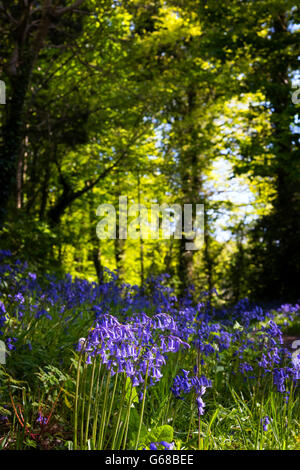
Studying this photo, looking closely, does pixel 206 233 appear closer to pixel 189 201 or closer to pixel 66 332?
pixel 189 201

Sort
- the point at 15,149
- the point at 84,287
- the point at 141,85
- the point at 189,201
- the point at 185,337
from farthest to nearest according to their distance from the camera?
the point at 189,201, the point at 141,85, the point at 15,149, the point at 84,287, the point at 185,337

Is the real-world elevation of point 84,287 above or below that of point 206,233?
below

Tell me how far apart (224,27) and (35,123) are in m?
5.67

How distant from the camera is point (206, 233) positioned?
13984 mm

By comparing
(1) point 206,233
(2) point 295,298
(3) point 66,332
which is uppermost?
(1) point 206,233

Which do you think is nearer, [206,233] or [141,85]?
[141,85]

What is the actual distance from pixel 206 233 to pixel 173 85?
5.29 metres

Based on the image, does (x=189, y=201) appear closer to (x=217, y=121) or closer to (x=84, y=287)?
(x=217, y=121)

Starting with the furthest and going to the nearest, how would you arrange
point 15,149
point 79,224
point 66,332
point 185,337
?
point 79,224 < point 15,149 < point 66,332 < point 185,337

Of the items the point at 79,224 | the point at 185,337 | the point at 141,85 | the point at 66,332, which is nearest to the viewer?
the point at 185,337
